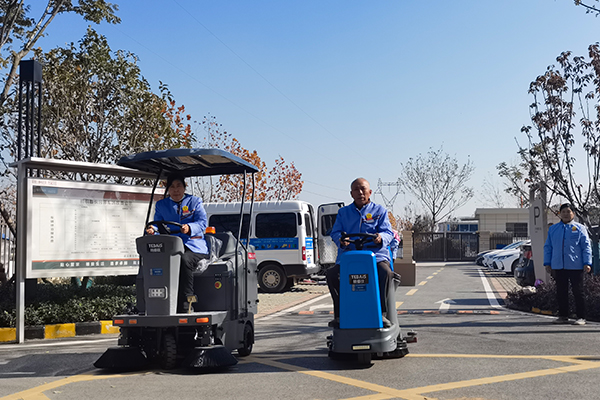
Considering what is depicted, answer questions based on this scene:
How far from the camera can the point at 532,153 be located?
62.7 ft

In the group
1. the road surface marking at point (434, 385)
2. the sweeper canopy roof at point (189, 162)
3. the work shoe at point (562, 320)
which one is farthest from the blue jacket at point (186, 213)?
the work shoe at point (562, 320)

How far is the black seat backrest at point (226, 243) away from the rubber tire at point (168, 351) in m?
1.36

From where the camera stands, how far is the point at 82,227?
10.6 meters

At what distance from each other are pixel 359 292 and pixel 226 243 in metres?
1.91

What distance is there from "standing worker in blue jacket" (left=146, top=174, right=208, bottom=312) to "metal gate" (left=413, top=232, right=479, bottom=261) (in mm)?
38816

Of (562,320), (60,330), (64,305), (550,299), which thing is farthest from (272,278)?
(562,320)

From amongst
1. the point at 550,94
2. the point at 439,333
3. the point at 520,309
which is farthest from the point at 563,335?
the point at 550,94

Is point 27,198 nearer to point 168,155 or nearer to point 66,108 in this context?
point 168,155

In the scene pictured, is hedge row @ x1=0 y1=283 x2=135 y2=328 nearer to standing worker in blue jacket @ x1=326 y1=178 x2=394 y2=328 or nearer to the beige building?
standing worker in blue jacket @ x1=326 y1=178 x2=394 y2=328

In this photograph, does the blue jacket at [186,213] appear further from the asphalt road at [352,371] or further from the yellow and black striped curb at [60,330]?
the yellow and black striped curb at [60,330]

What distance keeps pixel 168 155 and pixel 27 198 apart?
376 cm

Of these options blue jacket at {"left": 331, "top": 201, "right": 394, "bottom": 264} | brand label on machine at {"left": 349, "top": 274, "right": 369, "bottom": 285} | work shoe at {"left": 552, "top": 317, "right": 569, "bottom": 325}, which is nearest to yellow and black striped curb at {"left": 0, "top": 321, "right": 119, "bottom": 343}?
blue jacket at {"left": 331, "top": 201, "right": 394, "bottom": 264}

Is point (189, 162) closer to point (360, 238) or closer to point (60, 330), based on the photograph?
point (360, 238)

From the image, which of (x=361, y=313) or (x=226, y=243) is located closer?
(x=361, y=313)
